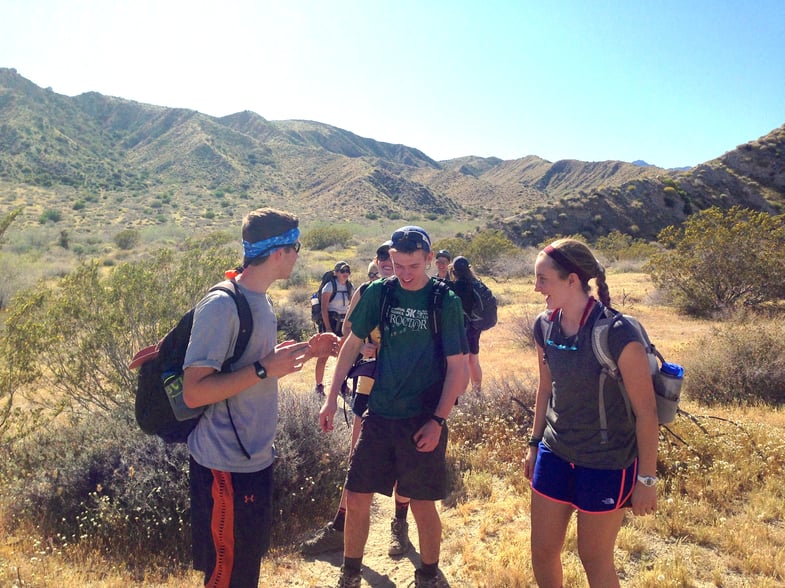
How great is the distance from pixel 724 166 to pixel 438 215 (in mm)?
29529

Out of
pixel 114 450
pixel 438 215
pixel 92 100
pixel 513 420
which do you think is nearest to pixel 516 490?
pixel 513 420

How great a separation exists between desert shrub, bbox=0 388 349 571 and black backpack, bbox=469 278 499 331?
1.74m

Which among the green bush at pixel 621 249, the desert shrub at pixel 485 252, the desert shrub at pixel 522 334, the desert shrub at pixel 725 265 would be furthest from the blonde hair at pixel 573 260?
the green bush at pixel 621 249

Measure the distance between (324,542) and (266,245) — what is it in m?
2.25

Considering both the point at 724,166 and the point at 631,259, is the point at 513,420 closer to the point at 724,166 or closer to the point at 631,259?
the point at 631,259

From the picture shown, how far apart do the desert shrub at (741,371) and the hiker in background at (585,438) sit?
4725 mm

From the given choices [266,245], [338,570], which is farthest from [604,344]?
[338,570]

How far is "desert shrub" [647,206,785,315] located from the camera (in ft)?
38.7

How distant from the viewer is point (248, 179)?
205 ft

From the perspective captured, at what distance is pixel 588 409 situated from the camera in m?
Answer: 2.20

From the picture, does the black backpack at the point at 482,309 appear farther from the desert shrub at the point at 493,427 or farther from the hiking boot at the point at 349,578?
the hiking boot at the point at 349,578

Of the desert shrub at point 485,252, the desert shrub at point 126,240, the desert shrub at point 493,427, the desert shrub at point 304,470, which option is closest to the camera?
the desert shrub at point 304,470

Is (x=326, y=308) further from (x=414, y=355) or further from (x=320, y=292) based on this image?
(x=414, y=355)

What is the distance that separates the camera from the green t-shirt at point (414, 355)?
2576 millimetres
